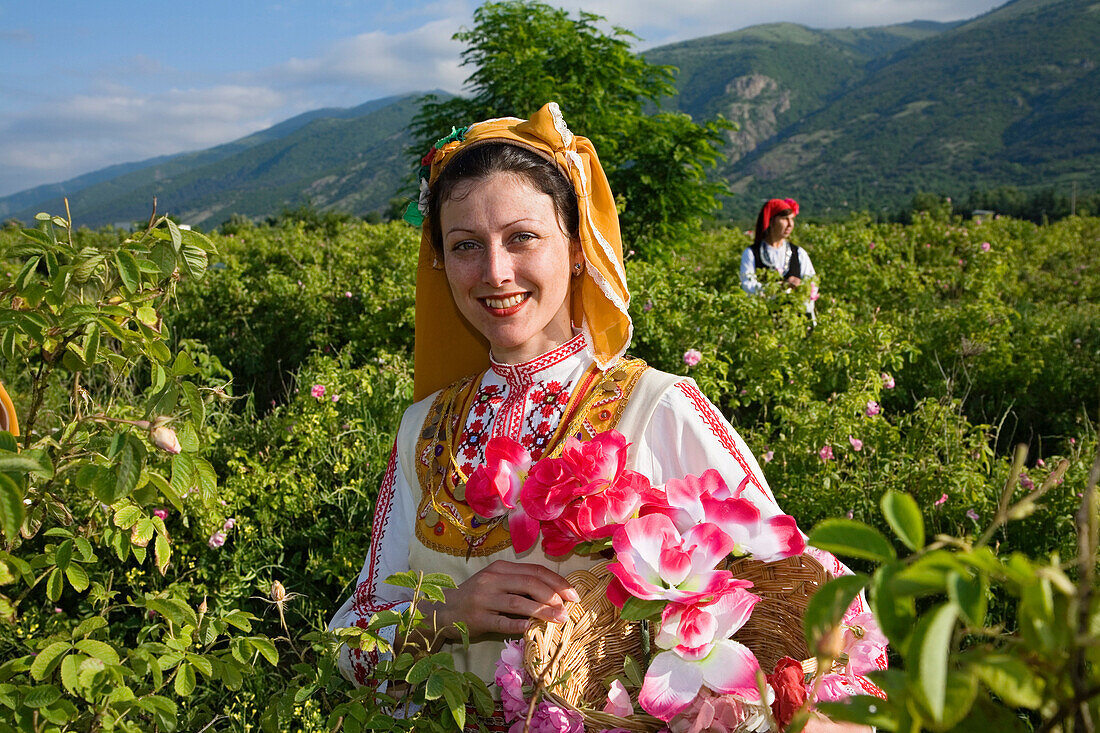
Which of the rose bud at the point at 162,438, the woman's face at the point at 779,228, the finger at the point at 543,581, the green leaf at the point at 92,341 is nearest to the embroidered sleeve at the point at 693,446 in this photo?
the finger at the point at 543,581

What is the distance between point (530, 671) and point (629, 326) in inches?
30.9

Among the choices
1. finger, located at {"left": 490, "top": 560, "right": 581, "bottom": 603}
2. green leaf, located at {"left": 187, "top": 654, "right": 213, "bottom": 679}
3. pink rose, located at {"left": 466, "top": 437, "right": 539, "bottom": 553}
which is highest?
pink rose, located at {"left": 466, "top": 437, "right": 539, "bottom": 553}

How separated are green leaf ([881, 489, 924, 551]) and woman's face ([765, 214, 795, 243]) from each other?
16.8 feet

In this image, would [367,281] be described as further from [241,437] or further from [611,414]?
[611,414]

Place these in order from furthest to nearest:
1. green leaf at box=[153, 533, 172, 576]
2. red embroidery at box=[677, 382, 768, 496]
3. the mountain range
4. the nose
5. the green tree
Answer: the mountain range, the green tree, the nose, red embroidery at box=[677, 382, 768, 496], green leaf at box=[153, 533, 172, 576]

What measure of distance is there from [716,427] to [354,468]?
2298mm

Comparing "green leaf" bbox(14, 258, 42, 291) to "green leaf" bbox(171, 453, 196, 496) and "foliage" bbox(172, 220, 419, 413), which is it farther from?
"foliage" bbox(172, 220, 419, 413)

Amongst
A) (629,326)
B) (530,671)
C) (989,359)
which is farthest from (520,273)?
(989,359)

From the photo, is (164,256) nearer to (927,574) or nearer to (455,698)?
(455,698)

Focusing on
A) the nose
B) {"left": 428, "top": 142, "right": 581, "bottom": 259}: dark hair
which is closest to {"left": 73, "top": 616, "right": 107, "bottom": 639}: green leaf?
the nose

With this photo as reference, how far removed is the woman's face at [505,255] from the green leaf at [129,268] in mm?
555

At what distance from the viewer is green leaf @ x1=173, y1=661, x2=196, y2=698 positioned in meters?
0.98

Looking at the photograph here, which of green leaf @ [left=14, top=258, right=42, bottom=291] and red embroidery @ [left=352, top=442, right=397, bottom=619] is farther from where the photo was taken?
red embroidery @ [left=352, top=442, right=397, bottom=619]

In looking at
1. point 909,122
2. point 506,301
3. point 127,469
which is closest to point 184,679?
point 127,469
